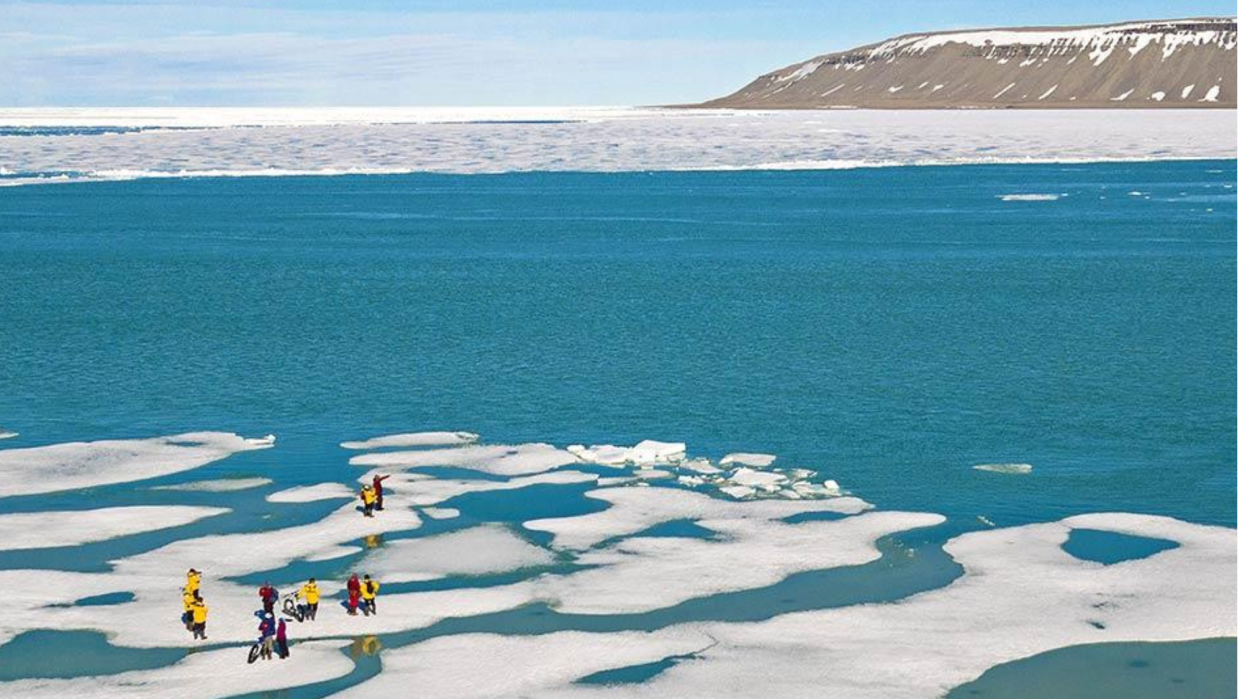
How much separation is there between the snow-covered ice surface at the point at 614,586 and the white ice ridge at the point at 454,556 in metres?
0.05

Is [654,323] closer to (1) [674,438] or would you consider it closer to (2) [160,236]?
(1) [674,438]

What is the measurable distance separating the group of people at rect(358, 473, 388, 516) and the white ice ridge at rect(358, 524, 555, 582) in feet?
5.07

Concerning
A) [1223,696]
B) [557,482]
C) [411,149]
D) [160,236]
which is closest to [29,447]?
[557,482]

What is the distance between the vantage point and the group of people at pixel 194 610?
76.8 ft

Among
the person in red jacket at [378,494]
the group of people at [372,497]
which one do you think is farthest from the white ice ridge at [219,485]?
the person in red jacket at [378,494]

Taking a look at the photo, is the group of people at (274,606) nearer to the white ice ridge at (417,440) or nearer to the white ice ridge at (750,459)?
the white ice ridge at (417,440)

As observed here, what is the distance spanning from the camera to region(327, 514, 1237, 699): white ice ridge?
21.8 m

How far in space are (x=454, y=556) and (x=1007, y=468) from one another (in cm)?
1154

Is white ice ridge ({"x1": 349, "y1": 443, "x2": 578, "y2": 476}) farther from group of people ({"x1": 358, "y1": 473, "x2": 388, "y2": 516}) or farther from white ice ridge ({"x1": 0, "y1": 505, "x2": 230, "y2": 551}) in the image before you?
white ice ridge ({"x1": 0, "y1": 505, "x2": 230, "y2": 551})

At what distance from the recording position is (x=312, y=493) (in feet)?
102

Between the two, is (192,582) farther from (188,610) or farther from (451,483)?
(451,483)

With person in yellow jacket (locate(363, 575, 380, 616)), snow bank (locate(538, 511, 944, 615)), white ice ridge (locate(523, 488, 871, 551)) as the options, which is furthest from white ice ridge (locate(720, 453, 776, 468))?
person in yellow jacket (locate(363, 575, 380, 616))

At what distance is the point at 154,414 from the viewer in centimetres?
3816

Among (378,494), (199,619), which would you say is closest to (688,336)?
(378,494)
